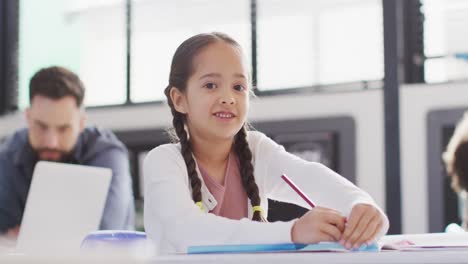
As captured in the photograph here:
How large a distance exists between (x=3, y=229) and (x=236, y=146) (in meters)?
1.19

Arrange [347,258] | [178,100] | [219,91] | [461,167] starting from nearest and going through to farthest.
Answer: [347,258] → [219,91] → [178,100] → [461,167]

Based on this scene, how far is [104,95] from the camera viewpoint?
406cm

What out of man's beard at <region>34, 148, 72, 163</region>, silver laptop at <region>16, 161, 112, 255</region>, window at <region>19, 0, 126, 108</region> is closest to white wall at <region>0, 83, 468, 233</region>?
man's beard at <region>34, 148, 72, 163</region>

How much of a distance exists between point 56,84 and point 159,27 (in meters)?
1.65

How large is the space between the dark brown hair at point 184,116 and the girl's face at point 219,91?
0.02 metres

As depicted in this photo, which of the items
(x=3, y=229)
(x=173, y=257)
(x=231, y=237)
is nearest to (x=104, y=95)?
(x=3, y=229)

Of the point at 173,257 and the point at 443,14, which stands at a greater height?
the point at 443,14

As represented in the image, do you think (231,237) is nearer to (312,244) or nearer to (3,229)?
(312,244)

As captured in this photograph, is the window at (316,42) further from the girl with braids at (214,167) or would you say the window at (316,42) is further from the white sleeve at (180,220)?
the white sleeve at (180,220)

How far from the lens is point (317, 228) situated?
0.78 m

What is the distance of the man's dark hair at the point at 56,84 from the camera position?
2383mm

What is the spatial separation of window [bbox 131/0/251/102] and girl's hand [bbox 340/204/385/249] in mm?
2913

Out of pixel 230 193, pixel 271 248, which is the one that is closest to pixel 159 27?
pixel 230 193

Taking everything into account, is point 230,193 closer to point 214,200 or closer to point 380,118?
point 214,200
